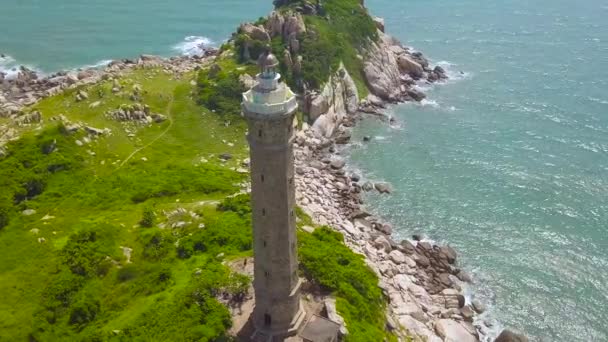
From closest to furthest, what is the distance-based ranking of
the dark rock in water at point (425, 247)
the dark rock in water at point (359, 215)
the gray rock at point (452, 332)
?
1. the gray rock at point (452, 332)
2. the dark rock in water at point (425, 247)
3. the dark rock in water at point (359, 215)

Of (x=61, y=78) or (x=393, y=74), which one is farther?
(x=61, y=78)

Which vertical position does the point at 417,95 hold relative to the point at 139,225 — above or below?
above

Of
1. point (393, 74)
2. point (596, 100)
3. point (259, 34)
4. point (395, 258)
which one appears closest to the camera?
point (395, 258)

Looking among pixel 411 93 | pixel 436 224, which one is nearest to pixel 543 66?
pixel 411 93

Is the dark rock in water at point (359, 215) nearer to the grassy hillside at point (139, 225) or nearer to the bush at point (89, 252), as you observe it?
the grassy hillside at point (139, 225)

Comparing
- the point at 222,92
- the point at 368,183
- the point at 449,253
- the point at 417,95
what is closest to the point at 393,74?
the point at 417,95

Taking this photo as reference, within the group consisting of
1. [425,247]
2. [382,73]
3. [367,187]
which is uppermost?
[382,73]

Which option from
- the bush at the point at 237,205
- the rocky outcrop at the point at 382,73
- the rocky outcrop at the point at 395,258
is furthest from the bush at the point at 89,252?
the rocky outcrop at the point at 382,73

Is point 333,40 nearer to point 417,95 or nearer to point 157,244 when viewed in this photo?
point 417,95
